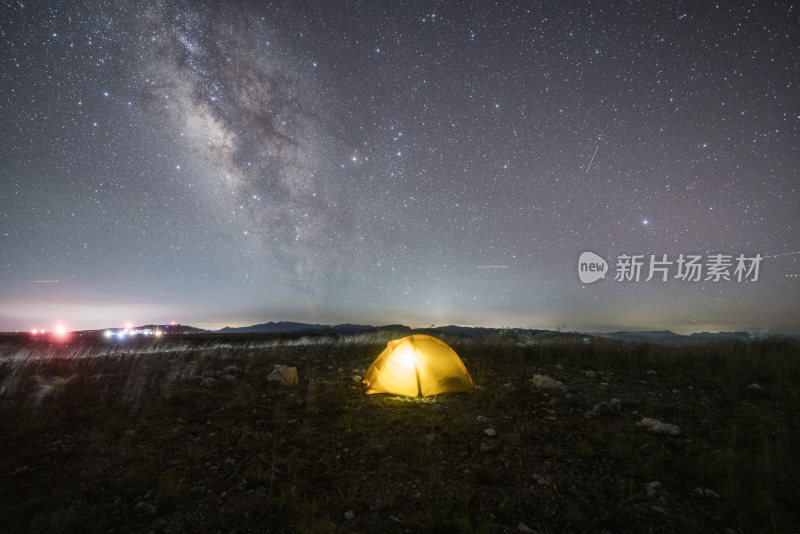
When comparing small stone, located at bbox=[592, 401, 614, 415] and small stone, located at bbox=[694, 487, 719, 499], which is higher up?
small stone, located at bbox=[592, 401, 614, 415]

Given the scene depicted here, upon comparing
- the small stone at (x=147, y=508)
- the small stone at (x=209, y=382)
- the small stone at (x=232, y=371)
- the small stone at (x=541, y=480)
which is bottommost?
the small stone at (x=147, y=508)

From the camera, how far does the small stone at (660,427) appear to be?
238 inches

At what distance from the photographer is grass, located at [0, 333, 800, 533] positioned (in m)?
4.11

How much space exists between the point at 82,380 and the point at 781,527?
45.0 ft

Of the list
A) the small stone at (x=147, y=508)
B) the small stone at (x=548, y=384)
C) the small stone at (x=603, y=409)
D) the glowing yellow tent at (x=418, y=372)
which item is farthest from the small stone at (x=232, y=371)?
the small stone at (x=603, y=409)

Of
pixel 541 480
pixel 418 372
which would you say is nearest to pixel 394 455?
pixel 541 480

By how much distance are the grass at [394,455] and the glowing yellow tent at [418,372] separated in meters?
0.48

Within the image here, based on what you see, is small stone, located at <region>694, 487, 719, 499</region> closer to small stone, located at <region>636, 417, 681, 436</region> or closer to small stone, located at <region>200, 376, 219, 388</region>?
small stone, located at <region>636, 417, 681, 436</region>

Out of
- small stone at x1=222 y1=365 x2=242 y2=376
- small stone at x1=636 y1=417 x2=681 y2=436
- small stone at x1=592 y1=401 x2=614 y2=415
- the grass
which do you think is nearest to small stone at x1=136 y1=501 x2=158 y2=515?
the grass

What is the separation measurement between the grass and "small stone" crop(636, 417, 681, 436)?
0.16 metres

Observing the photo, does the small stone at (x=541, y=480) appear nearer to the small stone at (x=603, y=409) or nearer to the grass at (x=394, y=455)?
the grass at (x=394, y=455)

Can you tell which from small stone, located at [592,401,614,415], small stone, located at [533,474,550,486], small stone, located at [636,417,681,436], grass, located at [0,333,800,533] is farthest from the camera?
small stone, located at [592,401,614,415]

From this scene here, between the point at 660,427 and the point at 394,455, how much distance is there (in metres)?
4.76

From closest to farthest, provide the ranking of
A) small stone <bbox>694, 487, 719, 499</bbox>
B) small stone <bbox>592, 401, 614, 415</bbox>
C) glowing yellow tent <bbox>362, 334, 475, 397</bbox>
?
1. small stone <bbox>694, 487, 719, 499</bbox>
2. small stone <bbox>592, 401, 614, 415</bbox>
3. glowing yellow tent <bbox>362, 334, 475, 397</bbox>
